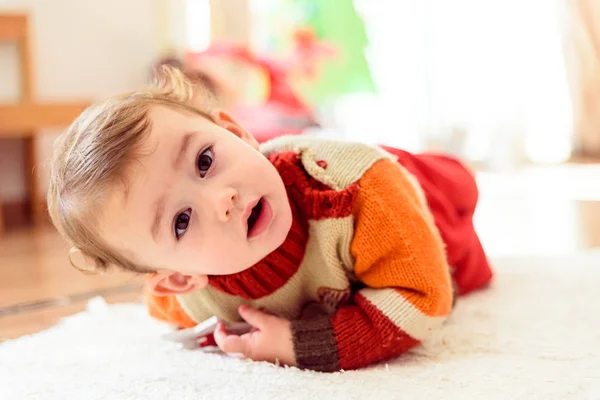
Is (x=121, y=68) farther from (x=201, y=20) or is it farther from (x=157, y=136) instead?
(x=157, y=136)

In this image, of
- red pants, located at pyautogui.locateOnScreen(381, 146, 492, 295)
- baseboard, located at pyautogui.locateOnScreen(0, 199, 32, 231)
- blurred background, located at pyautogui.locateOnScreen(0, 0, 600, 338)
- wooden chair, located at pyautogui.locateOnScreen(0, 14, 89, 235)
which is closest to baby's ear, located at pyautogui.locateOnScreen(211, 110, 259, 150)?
red pants, located at pyautogui.locateOnScreen(381, 146, 492, 295)

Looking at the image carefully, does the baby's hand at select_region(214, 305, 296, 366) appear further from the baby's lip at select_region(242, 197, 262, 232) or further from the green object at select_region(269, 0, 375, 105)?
the green object at select_region(269, 0, 375, 105)

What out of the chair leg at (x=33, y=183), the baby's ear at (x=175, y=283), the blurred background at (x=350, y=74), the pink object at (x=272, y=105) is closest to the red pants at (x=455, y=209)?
the baby's ear at (x=175, y=283)

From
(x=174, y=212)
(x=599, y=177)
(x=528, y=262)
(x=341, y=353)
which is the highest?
(x=174, y=212)

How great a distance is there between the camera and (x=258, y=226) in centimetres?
90

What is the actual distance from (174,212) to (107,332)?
1.18 ft

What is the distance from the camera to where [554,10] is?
3191mm

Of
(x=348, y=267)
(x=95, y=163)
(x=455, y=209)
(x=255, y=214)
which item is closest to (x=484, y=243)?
(x=455, y=209)

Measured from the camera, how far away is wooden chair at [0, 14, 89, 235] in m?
2.55

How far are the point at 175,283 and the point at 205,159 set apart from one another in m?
0.18

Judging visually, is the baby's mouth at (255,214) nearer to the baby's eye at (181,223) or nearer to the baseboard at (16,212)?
the baby's eye at (181,223)

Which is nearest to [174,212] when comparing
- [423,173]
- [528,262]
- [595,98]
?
[423,173]

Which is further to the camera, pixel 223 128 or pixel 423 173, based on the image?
pixel 423 173

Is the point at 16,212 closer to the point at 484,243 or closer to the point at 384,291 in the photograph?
the point at 484,243
